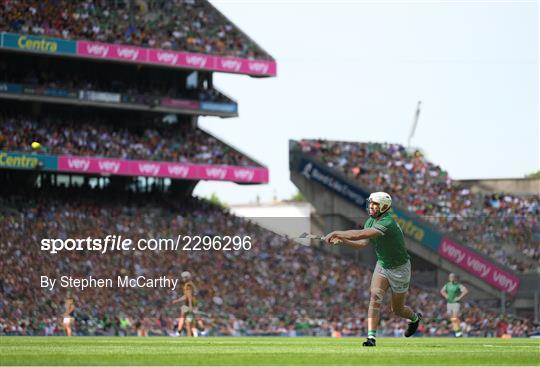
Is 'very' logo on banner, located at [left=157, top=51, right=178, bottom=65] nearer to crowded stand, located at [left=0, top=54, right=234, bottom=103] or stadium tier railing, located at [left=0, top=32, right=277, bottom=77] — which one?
stadium tier railing, located at [left=0, top=32, right=277, bottom=77]

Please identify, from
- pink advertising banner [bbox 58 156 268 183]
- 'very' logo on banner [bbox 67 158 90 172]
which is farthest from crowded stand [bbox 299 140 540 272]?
'very' logo on banner [bbox 67 158 90 172]

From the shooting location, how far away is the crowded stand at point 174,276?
4734 centimetres

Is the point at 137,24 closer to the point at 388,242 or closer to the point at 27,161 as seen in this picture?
the point at 27,161

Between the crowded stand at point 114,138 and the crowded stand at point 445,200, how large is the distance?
5774mm

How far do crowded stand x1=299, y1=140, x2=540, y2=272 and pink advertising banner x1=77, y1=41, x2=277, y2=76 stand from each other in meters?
5.29

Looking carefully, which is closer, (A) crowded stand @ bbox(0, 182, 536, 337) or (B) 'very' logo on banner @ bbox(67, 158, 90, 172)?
(A) crowded stand @ bbox(0, 182, 536, 337)

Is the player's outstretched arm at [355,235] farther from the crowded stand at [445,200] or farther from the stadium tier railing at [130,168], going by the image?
the crowded stand at [445,200]

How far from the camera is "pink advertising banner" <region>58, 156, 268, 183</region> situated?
2207 inches

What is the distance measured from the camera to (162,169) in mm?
58438

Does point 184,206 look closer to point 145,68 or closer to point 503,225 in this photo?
point 145,68

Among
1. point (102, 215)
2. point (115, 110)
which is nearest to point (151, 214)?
point (102, 215)

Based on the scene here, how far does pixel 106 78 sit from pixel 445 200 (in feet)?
61.1

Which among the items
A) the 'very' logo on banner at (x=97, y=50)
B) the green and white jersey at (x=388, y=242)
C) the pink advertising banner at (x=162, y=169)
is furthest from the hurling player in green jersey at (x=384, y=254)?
the 'very' logo on banner at (x=97, y=50)

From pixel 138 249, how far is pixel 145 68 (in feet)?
40.9
